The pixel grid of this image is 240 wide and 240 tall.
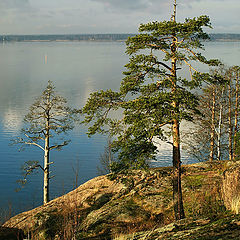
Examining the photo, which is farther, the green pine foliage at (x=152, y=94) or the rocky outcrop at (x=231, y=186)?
the green pine foliage at (x=152, y=94)

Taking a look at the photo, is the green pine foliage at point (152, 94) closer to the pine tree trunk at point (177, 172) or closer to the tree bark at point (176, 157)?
the tree bark at point (176, 157)

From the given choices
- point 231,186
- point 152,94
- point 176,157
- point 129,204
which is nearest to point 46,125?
point 129,204

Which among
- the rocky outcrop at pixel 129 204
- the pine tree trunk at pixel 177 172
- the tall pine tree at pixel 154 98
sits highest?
the tall pine tree at pixel 154 98

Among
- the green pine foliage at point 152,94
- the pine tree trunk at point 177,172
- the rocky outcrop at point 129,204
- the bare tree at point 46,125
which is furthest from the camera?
the bare tree at point 46,125

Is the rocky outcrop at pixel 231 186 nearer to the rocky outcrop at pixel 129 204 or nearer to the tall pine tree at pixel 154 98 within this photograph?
the rocky outcrop at pixel 129 204

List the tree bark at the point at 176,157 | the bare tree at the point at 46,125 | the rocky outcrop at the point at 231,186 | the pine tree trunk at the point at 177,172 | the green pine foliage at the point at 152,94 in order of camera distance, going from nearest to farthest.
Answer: the rocky outcrop at the point at 231,186 → the green pine foliage at the point at 152,94 → the tree bark at the point at 176,157 → the pine tree trunk at the point at 177,172 → the bare tree at the point at 46,125

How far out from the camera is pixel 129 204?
1630 centimetres

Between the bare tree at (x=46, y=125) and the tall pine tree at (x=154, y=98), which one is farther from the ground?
the tall pine tree at (x=154, y=98)

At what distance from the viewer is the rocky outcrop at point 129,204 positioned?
13.1m

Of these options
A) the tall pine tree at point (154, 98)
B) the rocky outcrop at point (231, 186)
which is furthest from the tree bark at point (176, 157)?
the rocky outcrop at point (231, 186)

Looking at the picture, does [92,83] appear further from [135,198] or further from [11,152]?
[135,198]

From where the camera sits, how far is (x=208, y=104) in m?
29.8

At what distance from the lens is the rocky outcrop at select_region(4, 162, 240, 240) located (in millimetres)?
13094

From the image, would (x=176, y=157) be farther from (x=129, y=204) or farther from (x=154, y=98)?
(x=129, y=204)
